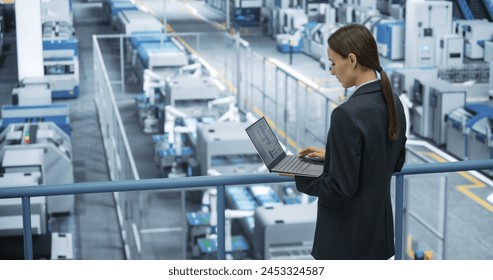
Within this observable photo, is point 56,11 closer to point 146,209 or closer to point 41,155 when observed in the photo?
point 146,209

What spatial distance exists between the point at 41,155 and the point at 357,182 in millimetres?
9304

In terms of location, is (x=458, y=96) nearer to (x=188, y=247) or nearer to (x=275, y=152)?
(x=188, y=247)

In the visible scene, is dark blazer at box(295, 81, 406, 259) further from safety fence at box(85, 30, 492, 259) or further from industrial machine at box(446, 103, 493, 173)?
industrial machine at box(446, 103, 493, 173)

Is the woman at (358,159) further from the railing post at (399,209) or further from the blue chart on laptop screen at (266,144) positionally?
the railing post at (399,209)

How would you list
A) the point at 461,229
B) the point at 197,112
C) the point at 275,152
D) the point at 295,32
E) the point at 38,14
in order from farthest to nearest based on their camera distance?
1. the point at 295,32
2. the point at 197,112
3. the point at 38,14
4. the point at 461,229
5. the point at 275,152

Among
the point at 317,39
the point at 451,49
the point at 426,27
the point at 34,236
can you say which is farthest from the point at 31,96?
the point at 317,39

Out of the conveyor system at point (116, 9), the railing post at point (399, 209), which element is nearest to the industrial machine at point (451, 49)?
the conveyor system at point (116, 9)

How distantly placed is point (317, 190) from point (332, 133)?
23cm

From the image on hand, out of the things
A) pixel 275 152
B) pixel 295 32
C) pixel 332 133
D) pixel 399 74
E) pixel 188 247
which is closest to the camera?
pixel 332 133

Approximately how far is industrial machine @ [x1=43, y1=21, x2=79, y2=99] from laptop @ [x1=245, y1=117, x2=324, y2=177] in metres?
17.0

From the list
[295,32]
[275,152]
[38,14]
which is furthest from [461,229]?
[295,32]

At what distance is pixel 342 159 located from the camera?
3.16m

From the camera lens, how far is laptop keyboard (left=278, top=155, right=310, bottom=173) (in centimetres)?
338

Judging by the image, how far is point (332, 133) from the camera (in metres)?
3.16
